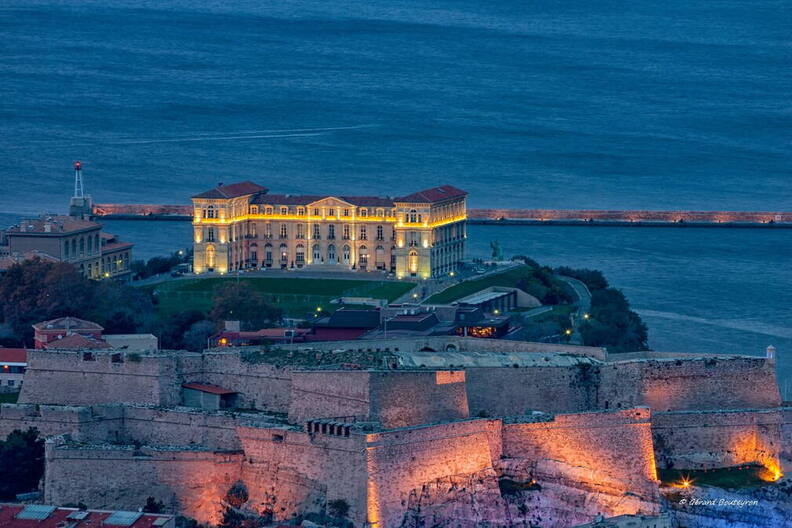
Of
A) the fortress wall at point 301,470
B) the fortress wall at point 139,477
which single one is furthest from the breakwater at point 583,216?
the fortress wall at point 301,470

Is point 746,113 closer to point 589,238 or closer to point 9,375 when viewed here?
point 589,238

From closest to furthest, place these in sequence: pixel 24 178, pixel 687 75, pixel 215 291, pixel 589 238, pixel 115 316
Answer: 1. pixel 115 316
2. pixel 215 291
3. pixel 589 238
4. pixel 24 178
5. pixel 687 75

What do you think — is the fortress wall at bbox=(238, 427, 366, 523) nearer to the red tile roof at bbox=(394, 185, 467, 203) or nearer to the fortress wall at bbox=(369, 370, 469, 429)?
the fortress wall at bbox=(369, 370, 469, 429)

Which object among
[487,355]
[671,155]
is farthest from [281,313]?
[671,155]

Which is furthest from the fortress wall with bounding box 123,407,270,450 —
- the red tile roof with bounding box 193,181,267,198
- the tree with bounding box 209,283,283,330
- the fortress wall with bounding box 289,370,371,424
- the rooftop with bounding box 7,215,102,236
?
the red tile roof with bounding box 193,181,267,198

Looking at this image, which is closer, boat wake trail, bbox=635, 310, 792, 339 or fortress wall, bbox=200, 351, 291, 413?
fortress wall, bbox=200, 351, 291, 413

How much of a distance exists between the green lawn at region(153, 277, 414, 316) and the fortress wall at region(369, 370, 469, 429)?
2038 cm

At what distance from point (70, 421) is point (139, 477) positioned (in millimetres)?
2565

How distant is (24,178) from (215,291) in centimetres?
4090

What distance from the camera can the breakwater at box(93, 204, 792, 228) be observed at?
95.9 meters

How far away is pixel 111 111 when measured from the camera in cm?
13588

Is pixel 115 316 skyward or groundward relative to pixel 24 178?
groundward

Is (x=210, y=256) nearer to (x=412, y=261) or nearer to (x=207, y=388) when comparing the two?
(x=412, y=261)

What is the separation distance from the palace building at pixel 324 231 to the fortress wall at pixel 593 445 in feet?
100
